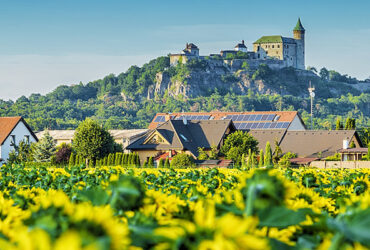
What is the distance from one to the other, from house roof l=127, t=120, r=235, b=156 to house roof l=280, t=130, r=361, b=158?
6.09 m

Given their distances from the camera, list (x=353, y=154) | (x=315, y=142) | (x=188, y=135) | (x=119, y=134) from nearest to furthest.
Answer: (x=353, y=154)
(x=315, y=142)
(x=188, y=135)
(x=119, y=134)

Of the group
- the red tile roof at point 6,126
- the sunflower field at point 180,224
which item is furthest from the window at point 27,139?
the sunflower field at point 180,224

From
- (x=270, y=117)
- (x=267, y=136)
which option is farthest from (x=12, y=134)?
(x=270, y=117)

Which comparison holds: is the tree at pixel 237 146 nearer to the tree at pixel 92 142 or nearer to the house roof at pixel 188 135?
the house roof at pixel 188 135

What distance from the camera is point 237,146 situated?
56.3 m

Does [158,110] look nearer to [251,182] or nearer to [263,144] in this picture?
[263,144]

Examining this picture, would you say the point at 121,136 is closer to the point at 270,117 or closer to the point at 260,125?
the point at 260,125

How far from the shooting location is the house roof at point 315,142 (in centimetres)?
6114

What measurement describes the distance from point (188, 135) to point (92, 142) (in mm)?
11542

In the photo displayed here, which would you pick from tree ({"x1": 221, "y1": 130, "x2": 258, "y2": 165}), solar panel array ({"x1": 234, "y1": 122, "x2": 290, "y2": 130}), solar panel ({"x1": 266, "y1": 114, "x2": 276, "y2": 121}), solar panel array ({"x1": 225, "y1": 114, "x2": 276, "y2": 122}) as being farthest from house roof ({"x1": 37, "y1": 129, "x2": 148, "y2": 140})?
tree ({"x1": 221, "y1": 130, "x2": 258, "y2": 165})

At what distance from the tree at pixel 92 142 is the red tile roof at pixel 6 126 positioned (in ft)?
25.2

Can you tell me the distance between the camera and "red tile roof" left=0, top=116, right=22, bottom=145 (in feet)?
199

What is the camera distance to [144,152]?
60.4m

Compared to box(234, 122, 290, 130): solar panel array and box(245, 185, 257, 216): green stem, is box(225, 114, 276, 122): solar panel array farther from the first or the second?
box(245, 185, 257, 216): green stem
